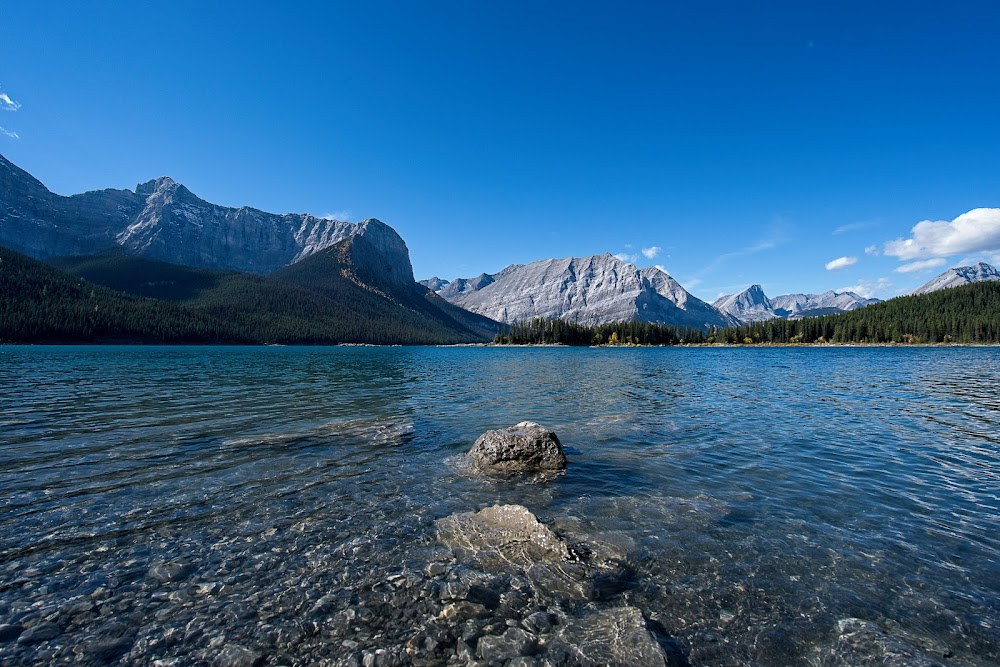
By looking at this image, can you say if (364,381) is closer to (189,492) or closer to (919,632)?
(189,492)

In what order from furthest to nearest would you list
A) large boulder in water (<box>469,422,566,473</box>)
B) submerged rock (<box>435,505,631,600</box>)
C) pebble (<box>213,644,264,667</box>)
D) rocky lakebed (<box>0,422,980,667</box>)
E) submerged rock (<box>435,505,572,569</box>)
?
1. large boulder in water (<box>469,422,566,473</box>)
2. submerged rock (<box>435,505,572,569</box>)
3. submerged rock (<box>435,505,631,600</box>)
4. rocky lakebed (<box>0,422,980,667</box>)
5. pebble (<box>213,644,264,667</box>)

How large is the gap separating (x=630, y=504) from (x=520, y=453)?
16.4 feet

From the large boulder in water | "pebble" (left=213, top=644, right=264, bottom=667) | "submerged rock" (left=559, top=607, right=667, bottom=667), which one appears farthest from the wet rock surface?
the large boulder in water

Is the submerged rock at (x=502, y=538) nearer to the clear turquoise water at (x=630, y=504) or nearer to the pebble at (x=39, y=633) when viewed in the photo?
the clear turquoise water at (x=630, y=504)

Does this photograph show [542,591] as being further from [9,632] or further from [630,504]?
[9,632]

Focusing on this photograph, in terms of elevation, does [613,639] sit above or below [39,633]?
above

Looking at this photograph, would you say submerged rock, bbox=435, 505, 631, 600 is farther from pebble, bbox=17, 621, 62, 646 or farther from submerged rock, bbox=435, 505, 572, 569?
pebble, bbox=17, 621, 62, 646

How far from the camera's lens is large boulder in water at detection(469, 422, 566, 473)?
56.0 feet

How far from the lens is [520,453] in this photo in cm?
1717

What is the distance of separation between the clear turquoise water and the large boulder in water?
95 cm

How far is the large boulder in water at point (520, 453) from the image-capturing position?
17.1m

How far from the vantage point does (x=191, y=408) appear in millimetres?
29641

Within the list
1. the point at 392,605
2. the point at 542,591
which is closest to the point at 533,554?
the point at 542,591

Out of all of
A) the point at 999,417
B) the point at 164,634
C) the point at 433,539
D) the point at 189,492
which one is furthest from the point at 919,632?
the point at 999,417
